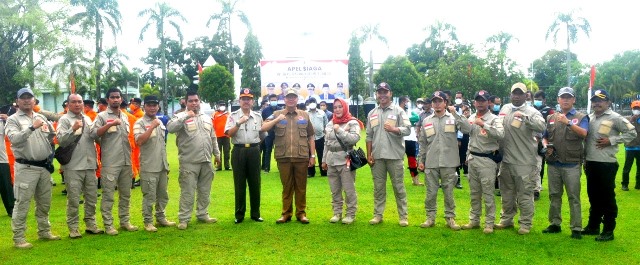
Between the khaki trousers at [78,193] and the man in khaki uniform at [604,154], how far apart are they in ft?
20.2

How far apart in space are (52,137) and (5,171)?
90.1 inches

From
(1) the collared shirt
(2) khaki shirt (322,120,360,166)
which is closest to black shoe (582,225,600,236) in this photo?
(2) khaki shirt (322,120,360,166)

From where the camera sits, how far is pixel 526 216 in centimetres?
671

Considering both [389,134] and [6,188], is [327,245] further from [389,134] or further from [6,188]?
[6,188]

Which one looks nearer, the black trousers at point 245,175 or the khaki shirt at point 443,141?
the khaki shirt at point 443,141

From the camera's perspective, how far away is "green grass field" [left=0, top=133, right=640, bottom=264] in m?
5.77

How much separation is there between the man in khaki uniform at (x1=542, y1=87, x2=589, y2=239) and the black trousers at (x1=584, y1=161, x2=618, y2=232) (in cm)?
14

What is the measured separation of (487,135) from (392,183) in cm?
147

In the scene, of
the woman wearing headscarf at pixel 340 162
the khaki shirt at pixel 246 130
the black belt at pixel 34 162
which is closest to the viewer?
the black belt at pixel 34 162

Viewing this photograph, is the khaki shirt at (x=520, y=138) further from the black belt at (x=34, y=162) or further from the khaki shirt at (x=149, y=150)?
the black belt at (x=34, y=162)

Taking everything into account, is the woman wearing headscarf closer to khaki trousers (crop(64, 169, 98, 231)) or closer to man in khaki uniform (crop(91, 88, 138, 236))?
man in khaki uniform (crop(91, 88, 138, 236))

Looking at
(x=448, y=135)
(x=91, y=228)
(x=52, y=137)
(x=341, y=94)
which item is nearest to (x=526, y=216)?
(x=448, y=135)

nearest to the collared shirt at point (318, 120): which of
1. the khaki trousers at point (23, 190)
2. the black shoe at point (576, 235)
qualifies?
the khaki trousers at point (23, 190)

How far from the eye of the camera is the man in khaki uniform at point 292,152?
7.52 metres
